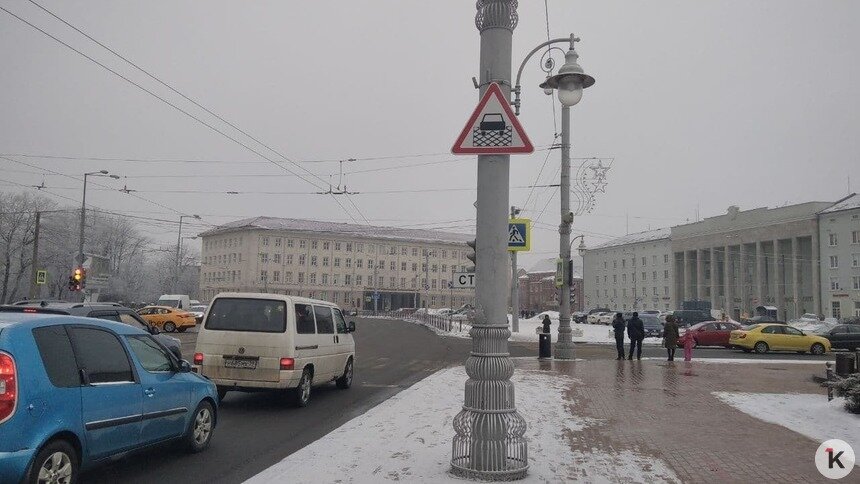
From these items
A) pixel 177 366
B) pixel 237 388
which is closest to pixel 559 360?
pixel 237 388

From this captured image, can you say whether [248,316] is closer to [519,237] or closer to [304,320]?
[304,320]

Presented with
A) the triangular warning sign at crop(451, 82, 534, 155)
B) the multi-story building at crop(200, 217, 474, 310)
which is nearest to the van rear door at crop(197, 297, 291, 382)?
the triangular warning sign at crop(451, 82, 534, 155)

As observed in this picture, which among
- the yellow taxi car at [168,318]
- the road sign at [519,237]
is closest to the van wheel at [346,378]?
the road sign at [519,237]

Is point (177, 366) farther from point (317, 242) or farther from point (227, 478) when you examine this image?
point (317, 242)

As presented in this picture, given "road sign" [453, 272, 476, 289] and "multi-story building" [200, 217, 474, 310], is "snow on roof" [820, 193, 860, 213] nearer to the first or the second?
"multi-story building" [200, 217, 474, 310]

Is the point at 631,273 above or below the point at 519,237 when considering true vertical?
above

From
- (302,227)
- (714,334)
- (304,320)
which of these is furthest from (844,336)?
(302,227)

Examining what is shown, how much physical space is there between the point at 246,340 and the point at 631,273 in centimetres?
10263

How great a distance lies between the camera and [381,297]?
108 metres

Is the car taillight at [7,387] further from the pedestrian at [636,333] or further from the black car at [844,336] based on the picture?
the black car at [844,336]

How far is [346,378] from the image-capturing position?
1381 centimetres

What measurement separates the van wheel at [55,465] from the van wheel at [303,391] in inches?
221

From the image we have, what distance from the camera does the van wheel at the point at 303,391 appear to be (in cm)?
1099

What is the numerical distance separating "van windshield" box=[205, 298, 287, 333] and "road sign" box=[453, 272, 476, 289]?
6.41 metres
